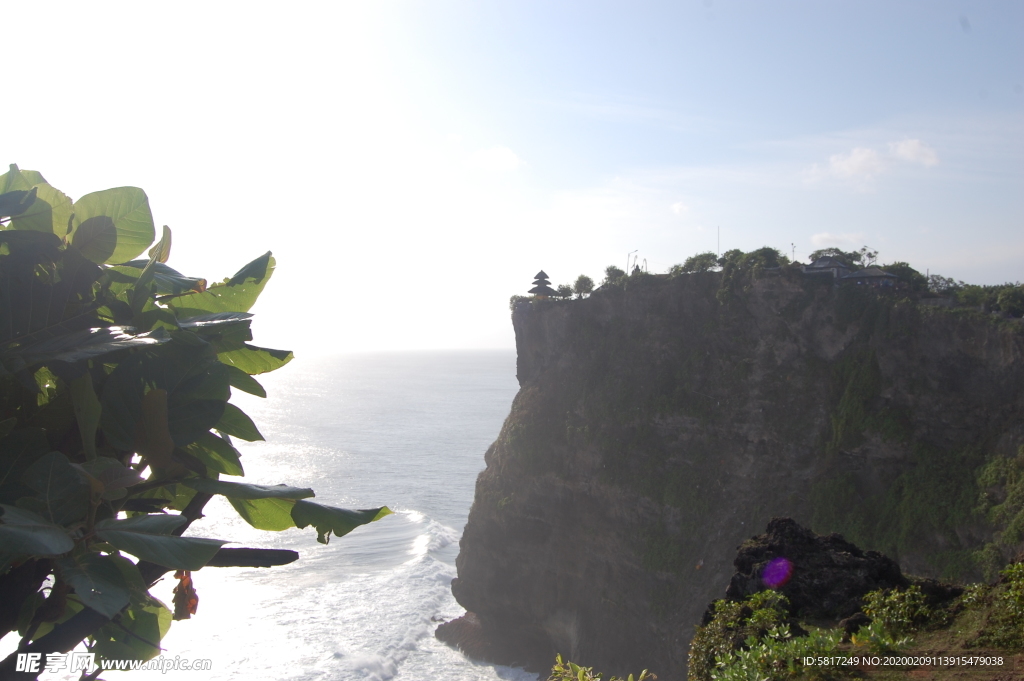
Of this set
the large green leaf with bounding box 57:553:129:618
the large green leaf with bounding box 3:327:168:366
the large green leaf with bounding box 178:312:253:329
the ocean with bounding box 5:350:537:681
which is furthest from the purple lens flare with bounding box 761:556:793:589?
the large green leaf with bounding box 3:327:168:366

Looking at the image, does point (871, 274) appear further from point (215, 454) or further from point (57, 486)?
point (57, 486)

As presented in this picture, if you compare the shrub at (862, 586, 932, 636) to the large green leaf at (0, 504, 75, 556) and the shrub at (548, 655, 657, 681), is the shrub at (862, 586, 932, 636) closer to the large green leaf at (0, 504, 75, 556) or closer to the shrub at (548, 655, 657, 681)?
the shrub at (548, 655, 657, 681)

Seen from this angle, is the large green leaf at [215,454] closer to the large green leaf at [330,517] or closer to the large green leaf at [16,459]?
the large green leaf at [330,517]

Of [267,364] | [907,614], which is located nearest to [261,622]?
[907,614]

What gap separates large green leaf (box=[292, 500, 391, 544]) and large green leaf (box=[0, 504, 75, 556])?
2.24 ft

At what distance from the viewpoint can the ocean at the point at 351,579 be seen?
88.4ft

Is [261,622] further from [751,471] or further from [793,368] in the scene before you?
[793,368]

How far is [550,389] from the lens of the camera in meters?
34.0

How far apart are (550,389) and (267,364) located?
31.5 meters

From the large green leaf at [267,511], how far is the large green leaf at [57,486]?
1.58ft

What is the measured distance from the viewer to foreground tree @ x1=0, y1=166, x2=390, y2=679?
1862 mm

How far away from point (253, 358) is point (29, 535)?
112 centimetres

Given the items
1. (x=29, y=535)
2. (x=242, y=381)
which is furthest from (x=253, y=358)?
(x=29, y=535)

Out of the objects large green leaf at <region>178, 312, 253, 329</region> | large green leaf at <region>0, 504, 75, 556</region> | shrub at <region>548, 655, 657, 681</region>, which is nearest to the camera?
large green leaf at <region>0, 504, 75, 556</region>
